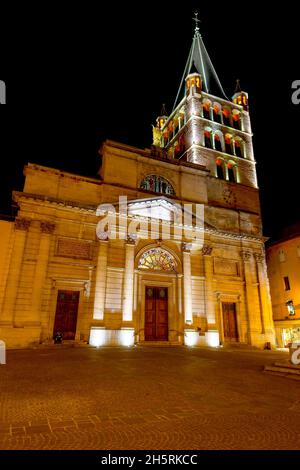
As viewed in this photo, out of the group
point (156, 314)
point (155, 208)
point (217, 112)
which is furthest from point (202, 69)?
point (156, 314)

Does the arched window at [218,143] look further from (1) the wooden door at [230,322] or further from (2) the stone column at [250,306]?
(1) the wooden door at [230,322]

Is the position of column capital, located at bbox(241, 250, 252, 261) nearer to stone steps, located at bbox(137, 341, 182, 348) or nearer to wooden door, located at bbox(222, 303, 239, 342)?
wooden door, located at bbox(222, 303, 239, 342)

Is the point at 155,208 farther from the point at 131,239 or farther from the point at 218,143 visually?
the point at 218,143

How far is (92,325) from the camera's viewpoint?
16.9m

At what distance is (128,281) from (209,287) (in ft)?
20.7

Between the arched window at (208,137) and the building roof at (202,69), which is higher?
the building roof at (202,69)

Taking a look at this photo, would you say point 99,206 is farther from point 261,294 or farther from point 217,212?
point 261,294

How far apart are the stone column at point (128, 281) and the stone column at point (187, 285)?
403 centimetres

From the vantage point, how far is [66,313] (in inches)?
683

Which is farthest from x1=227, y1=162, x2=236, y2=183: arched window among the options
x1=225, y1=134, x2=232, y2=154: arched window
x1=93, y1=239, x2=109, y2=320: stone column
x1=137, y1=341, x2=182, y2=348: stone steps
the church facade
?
x1=137, y1=341, x2=182, y2=348: stone steps

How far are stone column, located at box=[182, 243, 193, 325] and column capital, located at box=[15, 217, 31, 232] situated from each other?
10941 millimetres

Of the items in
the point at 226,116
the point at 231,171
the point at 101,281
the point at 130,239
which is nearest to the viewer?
the point at 101,281

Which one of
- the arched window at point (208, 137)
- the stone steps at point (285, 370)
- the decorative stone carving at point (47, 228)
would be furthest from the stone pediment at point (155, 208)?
the stone steps at point (285, 370)

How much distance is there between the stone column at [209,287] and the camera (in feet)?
65.5
